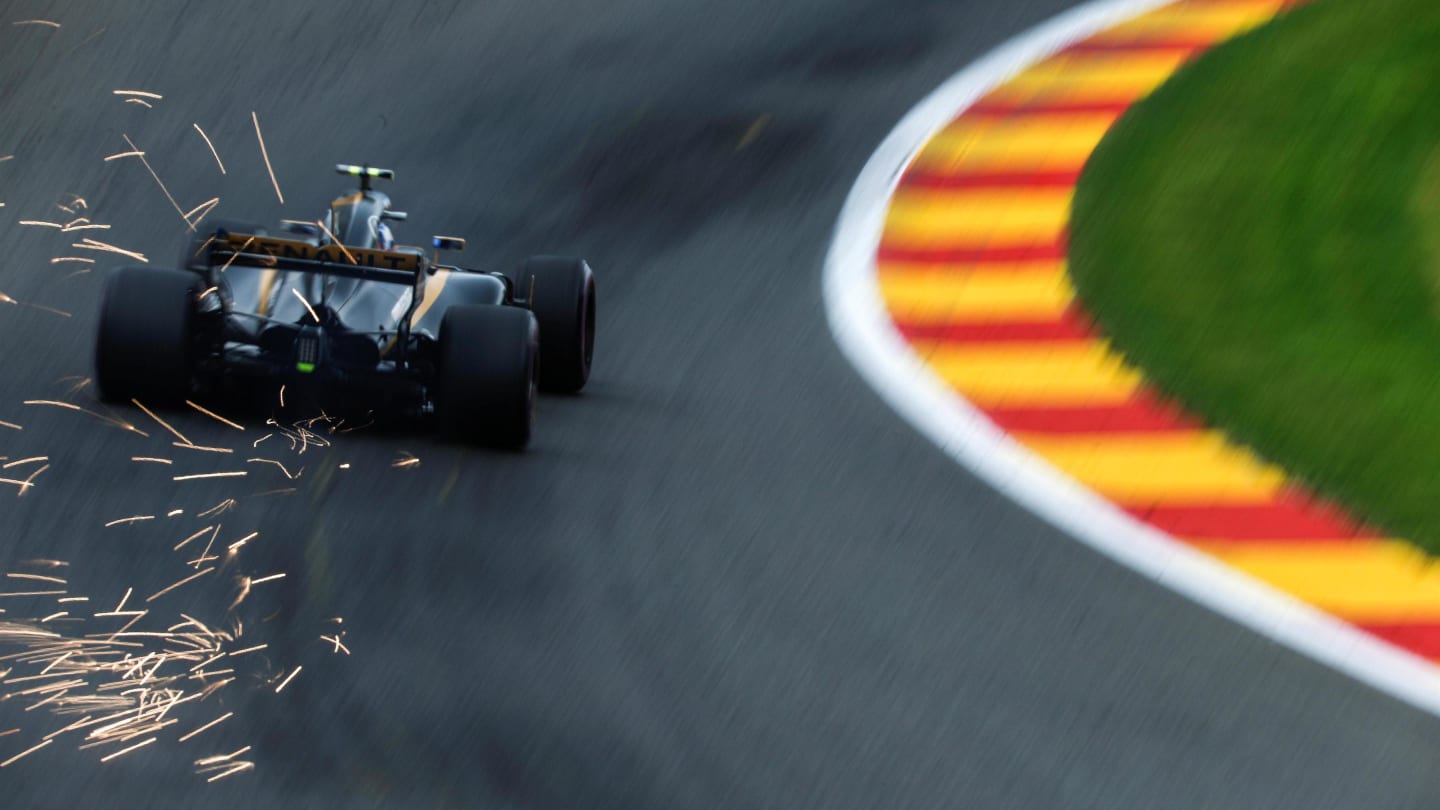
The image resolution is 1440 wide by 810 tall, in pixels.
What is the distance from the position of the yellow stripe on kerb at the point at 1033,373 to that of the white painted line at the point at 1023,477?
109 millimetres

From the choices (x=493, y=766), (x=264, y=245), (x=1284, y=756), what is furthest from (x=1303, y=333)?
(x=493, y=766)

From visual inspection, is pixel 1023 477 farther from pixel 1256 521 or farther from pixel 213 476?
pixel 213 476

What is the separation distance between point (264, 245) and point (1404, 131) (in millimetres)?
6354

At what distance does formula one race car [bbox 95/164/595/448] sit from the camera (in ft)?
24.3

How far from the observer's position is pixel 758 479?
767 centimetres

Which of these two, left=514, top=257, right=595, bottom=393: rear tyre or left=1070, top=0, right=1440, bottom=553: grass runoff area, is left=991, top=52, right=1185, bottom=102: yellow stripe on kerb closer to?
left=1070, top=0, right=1440, bottom=553: grass runoff area

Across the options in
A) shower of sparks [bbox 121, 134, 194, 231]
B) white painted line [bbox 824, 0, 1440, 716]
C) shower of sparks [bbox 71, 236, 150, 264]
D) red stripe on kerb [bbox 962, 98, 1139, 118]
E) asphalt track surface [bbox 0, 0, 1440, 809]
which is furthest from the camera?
red stripe on kerb [bbox 962, 98, 1139, 118]

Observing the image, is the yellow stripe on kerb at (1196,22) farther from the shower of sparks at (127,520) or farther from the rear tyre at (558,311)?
the shower of sparks at (127,520)

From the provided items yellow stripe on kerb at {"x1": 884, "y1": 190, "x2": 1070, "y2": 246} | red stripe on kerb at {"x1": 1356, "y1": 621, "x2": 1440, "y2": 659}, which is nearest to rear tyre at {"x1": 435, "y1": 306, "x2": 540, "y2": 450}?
red stripe on kerb at {"x1": 1356, "y1": 621, "x2": 1440, "y2": 659}

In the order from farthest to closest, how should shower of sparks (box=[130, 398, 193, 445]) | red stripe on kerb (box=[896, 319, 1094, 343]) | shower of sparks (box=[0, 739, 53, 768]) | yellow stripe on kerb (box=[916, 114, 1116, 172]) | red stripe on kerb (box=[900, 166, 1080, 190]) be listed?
yellow stripe on kerb (box=[916, 114, 1116, 172])
red stripe on kerb (box=[900, 166, 1080, 190])
red stripe on kerb (box=[896, 319, 1094, 343])
shower of sparks (box=[130, 398, 193, 445])
shower of sparks (box=[0, 739, 53, 768])

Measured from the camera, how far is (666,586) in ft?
21.6

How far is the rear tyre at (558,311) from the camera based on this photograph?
8.48 metres

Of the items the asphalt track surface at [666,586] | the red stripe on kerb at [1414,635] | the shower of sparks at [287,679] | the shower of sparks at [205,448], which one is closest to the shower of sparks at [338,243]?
the asphalt track surface at [666,586]

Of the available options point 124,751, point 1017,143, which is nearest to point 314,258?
point 124,751
